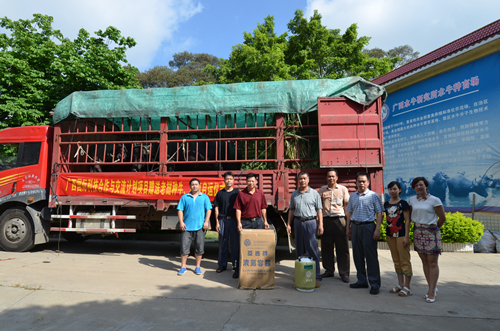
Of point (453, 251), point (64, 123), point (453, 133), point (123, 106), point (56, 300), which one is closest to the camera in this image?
point (56, 300)

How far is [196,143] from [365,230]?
12.0 ft

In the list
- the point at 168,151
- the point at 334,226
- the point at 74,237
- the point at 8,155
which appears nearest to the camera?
the point at 334,226

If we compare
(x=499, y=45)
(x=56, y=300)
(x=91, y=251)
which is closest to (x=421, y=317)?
(x=56, y=300)

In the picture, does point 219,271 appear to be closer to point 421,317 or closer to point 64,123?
point 421,317

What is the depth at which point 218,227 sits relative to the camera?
5129 mm

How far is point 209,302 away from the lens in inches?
140

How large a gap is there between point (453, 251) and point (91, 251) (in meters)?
8.42

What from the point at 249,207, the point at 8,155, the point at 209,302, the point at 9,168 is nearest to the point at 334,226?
the point at 249,207

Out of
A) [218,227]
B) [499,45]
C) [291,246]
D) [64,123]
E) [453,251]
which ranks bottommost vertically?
[453,251]

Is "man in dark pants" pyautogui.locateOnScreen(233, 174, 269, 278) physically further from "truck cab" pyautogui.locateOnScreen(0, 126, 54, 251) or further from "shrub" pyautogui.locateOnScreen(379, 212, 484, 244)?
"truck cab" pyautogui.locateOnScreen(0, 126, 54, 251)

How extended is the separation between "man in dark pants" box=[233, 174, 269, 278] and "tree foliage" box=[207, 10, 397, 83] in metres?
9.73

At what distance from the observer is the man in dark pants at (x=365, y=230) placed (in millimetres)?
3949

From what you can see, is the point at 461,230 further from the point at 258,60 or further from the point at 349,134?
the point at 258,60

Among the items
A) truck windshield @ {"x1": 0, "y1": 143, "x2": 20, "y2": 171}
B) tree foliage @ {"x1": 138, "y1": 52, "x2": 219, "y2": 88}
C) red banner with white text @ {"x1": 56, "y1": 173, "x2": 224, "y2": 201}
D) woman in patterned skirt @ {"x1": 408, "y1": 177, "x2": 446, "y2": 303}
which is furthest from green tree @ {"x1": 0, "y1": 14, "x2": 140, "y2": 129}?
tree foliage @ {"x1": 138, "y1": 52, "x2": 219, "y2": 88}
